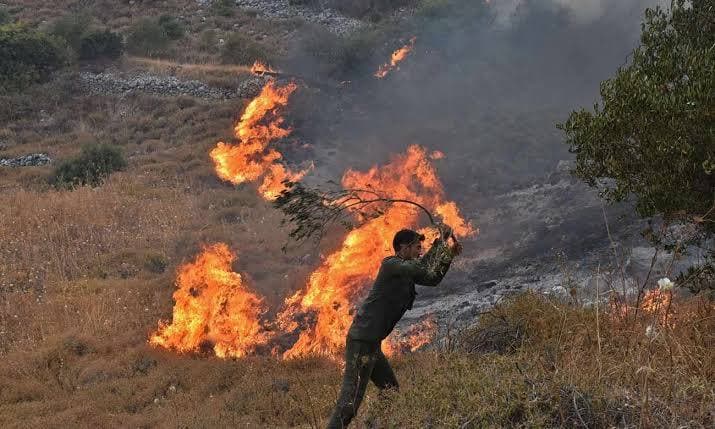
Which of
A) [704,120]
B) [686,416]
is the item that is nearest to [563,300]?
[704,120]

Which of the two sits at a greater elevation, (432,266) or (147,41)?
(432,266)

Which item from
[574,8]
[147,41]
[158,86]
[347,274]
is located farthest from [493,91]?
[147,41]

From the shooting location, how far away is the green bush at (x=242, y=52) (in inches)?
1235

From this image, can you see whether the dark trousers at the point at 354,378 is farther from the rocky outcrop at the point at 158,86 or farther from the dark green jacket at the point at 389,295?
the rocky outcrop at the point at 158,86

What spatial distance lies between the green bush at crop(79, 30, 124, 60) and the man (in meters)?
32.4

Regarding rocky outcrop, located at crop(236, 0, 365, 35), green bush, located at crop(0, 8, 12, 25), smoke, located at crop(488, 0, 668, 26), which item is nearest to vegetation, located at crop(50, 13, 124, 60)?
green bush, located at crop(0, 8, 12, 25)

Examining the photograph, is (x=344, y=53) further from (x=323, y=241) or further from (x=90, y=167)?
(x=323, y=241)

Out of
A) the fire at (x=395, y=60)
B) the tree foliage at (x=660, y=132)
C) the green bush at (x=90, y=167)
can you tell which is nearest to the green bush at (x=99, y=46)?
the green bush at (x=90, y=167)

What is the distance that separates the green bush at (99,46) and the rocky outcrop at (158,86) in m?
2.74

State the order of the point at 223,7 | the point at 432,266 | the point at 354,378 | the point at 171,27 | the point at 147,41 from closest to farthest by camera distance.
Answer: the point at 432,266 → the point at 354,378 → the point at 147,41 → the point at 171,27 → the point at 223,7

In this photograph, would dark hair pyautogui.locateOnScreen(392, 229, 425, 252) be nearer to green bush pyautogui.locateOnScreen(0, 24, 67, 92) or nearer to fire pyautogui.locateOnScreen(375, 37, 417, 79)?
fire pyautogui.locateOnScreen(375, 37, 417, 79)

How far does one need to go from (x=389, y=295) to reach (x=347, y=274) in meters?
5.69

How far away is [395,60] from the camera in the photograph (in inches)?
1029

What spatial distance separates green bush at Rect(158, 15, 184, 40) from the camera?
36.4 m
